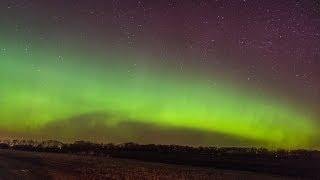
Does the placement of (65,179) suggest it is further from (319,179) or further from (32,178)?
(319,179)

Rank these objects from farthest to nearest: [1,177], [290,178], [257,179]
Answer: [290,178]
[257,179]
[1,177]

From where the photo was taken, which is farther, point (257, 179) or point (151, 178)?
point (257, 179)

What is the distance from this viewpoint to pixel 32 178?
3778cm

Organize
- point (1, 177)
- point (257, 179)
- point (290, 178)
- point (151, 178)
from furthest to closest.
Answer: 1. point (290, 178)
2. point (257, 179)
3. point (151, 178)
4. point (1, 177)

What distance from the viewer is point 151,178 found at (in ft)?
128

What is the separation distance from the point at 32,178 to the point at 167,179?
32.8 ft

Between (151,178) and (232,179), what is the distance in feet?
22.0

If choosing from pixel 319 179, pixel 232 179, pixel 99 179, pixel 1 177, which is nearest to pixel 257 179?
pixel 232 179

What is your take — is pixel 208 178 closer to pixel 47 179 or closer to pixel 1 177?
pixel 47 179

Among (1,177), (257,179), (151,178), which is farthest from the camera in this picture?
(257,179)

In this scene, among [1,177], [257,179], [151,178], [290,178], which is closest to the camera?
[1,177]

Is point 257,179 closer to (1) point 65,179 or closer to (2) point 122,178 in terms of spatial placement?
(2) point 122,178

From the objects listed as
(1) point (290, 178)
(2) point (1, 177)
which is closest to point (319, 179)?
(1) point (290, 178)

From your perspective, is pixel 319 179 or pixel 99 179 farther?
pixel 319 179
